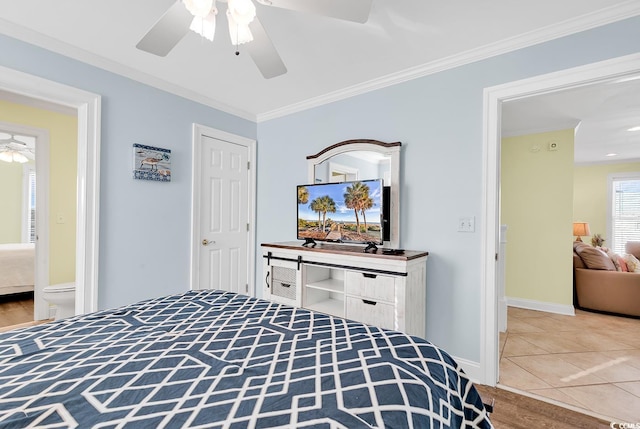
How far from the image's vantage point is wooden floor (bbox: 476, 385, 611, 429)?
1802mm

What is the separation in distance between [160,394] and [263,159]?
127 inches

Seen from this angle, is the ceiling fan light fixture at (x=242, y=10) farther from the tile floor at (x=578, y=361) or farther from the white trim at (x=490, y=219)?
the tile floor at (x=578, y=361)

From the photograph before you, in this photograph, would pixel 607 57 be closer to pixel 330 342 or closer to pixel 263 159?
pixel 330 342

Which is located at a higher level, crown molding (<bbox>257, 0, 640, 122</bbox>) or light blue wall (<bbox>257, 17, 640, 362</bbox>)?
crown molding (<bbox>257, 0, 640, 122</bbox>)

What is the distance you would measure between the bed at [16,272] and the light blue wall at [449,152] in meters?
4.72

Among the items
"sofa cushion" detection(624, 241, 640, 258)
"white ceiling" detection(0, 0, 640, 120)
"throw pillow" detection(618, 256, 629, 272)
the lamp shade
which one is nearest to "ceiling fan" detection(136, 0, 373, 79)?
"white ceiling" detection(0, 0, 640, 120)

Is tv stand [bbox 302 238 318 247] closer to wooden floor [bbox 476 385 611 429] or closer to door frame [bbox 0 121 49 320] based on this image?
wooden floor [bbox 476 385 611 429]

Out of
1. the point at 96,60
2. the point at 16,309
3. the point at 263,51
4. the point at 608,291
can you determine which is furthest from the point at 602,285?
the point at 16,309

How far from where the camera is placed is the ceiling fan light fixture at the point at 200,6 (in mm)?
1296

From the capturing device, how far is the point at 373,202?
2.63 m

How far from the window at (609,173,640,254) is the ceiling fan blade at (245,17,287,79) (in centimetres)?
728

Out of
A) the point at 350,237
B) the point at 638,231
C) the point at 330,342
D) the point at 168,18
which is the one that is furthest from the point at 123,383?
the point at 638,231

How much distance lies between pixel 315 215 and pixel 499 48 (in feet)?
6.53

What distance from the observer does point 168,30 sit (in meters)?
1.57
